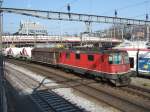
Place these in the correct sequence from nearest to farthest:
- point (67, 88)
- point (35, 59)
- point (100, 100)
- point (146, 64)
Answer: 1. point (100, 100)
2. point (67, 88)
3. point (146, 64)
4. point (35, 59)

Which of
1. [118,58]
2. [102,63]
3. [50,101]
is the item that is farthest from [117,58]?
[50,101]

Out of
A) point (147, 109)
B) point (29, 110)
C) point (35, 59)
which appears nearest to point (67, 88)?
point (29, 110)

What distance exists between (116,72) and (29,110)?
8848 millimetres

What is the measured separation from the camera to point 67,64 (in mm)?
31562

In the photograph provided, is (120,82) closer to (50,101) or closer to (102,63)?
(102,63)

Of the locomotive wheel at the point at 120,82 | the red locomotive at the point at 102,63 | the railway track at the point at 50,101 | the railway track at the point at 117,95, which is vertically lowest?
the railway track at the point at 50,101

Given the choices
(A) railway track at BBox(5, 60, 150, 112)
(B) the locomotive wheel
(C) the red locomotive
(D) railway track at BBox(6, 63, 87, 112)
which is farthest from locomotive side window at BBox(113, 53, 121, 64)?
(D) railway track at BBox(6, 63, 87, 112)

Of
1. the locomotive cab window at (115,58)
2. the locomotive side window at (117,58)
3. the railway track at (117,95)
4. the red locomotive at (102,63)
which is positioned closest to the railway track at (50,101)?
the railway track at (117,95)

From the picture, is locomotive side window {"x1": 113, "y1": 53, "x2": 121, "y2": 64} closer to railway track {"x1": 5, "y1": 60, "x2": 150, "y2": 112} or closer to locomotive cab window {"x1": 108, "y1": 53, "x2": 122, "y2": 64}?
locomotive cab window {"x1": 108, "y1": 53, "x2": 122, "y2": 64}

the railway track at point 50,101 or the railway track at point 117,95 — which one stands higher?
the railway track at point 117,95

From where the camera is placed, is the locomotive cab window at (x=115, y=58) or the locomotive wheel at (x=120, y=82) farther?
the locomotive cab window at (x=115, y=58)

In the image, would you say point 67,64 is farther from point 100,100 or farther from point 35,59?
point 35,59

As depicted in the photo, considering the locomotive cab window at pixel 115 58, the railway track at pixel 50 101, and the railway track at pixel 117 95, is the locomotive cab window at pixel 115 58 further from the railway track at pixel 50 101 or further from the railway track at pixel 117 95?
the railway track at pixel 50 101

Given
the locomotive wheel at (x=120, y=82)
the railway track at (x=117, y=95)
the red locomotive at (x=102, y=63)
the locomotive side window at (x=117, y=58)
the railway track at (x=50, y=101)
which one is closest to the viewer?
the railway track at (x=50, y=101)
